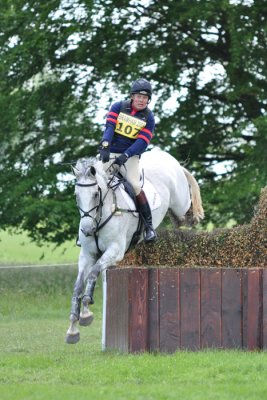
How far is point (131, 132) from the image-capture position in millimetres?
12508

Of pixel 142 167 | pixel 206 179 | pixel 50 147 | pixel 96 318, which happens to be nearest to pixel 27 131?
pixel 50 147

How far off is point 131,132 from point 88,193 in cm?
123

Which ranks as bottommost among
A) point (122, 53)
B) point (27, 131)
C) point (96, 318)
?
point (96, 318)

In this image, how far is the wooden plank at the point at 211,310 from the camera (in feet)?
34.1

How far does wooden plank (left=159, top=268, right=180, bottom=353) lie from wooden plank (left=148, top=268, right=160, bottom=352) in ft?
0.15

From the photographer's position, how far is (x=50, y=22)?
2325 centimetres

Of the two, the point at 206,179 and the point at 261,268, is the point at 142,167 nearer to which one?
the point at 261,268

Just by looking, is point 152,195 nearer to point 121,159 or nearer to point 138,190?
point 138,190

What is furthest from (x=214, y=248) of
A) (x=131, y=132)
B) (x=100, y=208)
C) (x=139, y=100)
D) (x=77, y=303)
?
(x=139, y=100)

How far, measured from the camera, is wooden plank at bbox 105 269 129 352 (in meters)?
10.8

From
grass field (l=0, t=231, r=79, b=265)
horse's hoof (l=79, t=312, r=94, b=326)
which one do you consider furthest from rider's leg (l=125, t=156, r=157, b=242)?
grass field (l=0, t=231, r=79, b=265)

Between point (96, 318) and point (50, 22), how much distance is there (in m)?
8.48

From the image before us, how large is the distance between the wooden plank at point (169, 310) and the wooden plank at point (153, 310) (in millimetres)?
46

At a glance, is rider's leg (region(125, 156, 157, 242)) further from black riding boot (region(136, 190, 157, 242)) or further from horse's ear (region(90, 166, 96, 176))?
horse's ear (region(90, 166, 96, 176))
